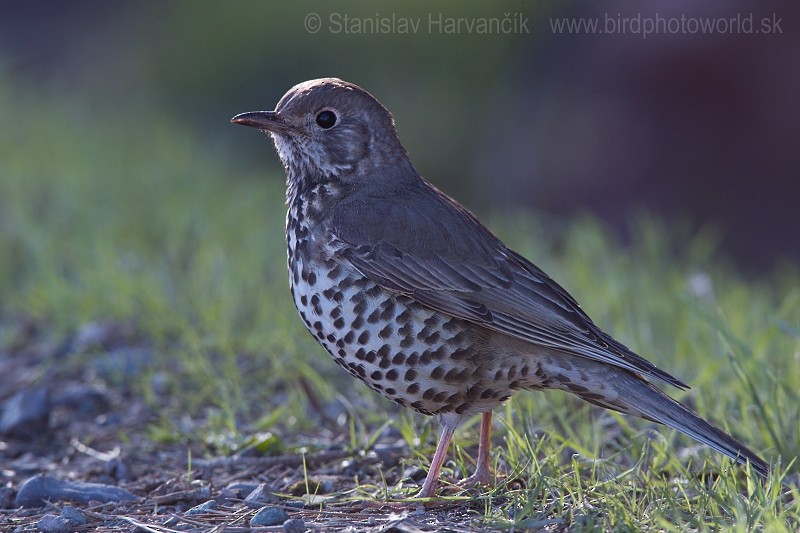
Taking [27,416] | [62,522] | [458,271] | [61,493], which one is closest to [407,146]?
[27,416]

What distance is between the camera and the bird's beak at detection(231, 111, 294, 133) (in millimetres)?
4766

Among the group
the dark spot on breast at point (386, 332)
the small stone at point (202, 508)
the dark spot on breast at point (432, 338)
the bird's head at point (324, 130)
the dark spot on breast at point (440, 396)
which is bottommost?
the small stone at point (202, 508)

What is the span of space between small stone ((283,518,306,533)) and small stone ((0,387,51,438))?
2.02 metres

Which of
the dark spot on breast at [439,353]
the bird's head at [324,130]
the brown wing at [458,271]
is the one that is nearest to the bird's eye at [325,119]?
the bird's head at [324,130]

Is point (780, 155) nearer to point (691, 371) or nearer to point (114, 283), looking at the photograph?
point (691, 371)

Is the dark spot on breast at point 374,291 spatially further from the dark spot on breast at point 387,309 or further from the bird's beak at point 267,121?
the bird's beak at point 267,121

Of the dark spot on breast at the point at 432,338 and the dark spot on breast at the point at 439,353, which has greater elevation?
the dark spot on breast at the point at 432,338

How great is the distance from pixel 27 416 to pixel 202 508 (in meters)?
1.63

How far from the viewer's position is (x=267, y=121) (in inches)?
188

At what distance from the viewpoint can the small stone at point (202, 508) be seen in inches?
162

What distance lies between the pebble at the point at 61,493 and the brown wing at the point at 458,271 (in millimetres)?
1252

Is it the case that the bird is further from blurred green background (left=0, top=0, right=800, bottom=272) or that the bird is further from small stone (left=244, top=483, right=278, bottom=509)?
blurred green background (left=0, top=0, right=800, bottom=272)
